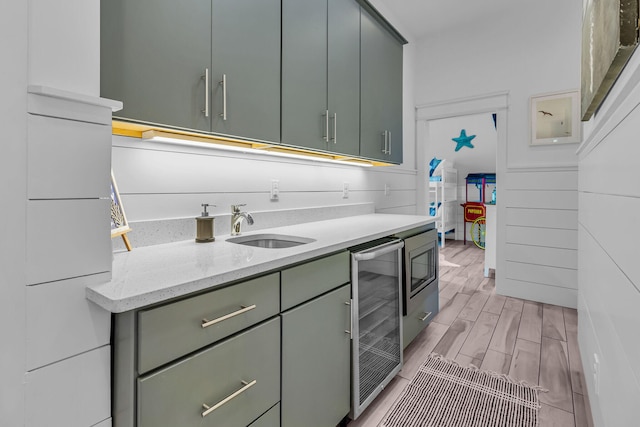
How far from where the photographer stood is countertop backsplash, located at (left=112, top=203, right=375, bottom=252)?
130 cm

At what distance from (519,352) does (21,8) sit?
2849 millimetres

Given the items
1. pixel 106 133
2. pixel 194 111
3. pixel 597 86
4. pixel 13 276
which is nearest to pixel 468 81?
pixel 597 86

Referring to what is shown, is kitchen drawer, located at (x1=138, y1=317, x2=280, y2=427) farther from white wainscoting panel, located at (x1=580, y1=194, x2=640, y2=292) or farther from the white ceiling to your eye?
the white ceiling

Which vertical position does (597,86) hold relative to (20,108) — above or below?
above

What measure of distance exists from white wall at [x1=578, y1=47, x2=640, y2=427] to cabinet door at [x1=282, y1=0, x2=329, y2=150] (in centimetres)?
122

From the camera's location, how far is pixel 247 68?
1.35 m

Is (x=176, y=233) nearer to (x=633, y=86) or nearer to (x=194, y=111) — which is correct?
(x=194, y=111)

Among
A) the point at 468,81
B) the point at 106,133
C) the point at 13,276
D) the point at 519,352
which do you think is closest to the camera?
the point at 13,276

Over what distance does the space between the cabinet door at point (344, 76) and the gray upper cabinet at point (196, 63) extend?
478 millimetres

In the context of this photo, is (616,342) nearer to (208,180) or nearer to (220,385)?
(220,385)

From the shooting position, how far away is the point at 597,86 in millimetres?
1157

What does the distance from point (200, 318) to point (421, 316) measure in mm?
1778

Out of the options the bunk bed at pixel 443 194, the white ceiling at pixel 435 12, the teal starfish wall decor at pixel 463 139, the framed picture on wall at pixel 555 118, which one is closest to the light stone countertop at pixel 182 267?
the framed picture on wall at pixel 555 118

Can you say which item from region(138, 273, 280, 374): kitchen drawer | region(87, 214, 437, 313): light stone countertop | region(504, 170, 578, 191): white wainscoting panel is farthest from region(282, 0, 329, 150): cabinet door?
region(504, 170, 578, 191): white wainscoting panel
